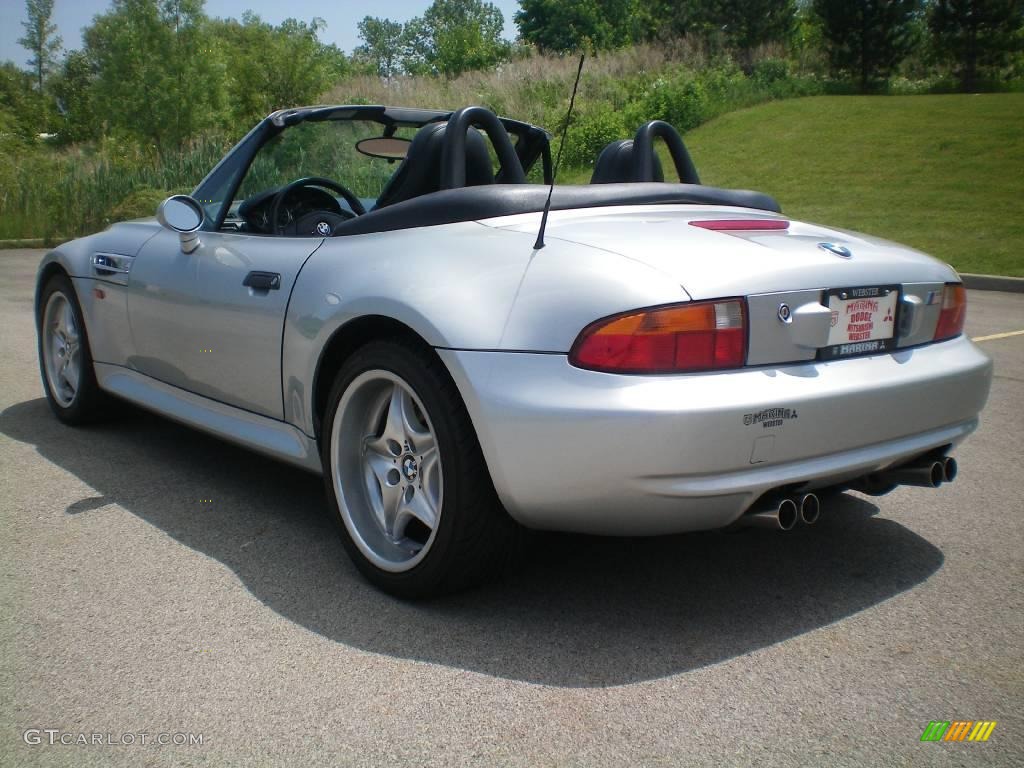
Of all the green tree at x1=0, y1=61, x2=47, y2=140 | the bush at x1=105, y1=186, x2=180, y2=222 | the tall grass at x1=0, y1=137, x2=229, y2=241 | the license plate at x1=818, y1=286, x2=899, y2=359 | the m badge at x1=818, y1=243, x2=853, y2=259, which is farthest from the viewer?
the green tree at x1=0, y1=61, x2=47, y2=140

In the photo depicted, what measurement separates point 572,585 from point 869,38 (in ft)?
111

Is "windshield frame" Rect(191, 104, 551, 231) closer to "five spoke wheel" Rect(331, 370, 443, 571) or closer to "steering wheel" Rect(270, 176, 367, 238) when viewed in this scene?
"steering wheel" Rect(270, 176, 367, 238)

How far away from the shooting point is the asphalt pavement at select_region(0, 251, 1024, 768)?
7.20 feet

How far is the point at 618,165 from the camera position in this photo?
4.07 m

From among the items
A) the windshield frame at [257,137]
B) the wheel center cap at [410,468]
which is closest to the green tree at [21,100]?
the windshield frame at [257,137]

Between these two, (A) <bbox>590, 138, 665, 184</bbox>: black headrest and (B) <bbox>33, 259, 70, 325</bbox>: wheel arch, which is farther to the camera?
(B) <bbox>33, 259, 70, 325</bbox>: wheel arch

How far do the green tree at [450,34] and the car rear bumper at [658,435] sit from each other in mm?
70174

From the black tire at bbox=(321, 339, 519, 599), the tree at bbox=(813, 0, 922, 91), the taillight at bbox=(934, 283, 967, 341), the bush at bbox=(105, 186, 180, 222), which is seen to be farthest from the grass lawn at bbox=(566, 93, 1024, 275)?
the black tire at bbox=(321, 339, 519, 599)

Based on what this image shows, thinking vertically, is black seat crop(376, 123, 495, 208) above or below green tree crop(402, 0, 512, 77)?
below

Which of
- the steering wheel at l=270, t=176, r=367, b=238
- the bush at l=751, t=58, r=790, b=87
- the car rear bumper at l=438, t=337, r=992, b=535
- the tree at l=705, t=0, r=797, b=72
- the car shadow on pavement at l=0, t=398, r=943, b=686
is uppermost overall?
the tree at l=705, t=0, r=797, b=72

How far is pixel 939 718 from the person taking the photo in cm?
227

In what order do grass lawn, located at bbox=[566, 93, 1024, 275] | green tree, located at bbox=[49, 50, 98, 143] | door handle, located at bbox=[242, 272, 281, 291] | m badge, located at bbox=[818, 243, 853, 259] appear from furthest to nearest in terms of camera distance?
green tree, located at bbox=[49, 50, 98, 143] < grass lawn, located at bbox=[566, 93, 1024, 275] < door handle, located at bbox=[242, 272, 281, 291] < m badge, located at bbox=[818, 243, 853, 259]

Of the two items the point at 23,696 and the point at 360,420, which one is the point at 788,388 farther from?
the point at 23,696

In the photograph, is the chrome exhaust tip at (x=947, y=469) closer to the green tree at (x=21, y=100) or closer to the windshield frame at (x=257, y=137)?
A: the windshield frame at (x=257, y=137)
